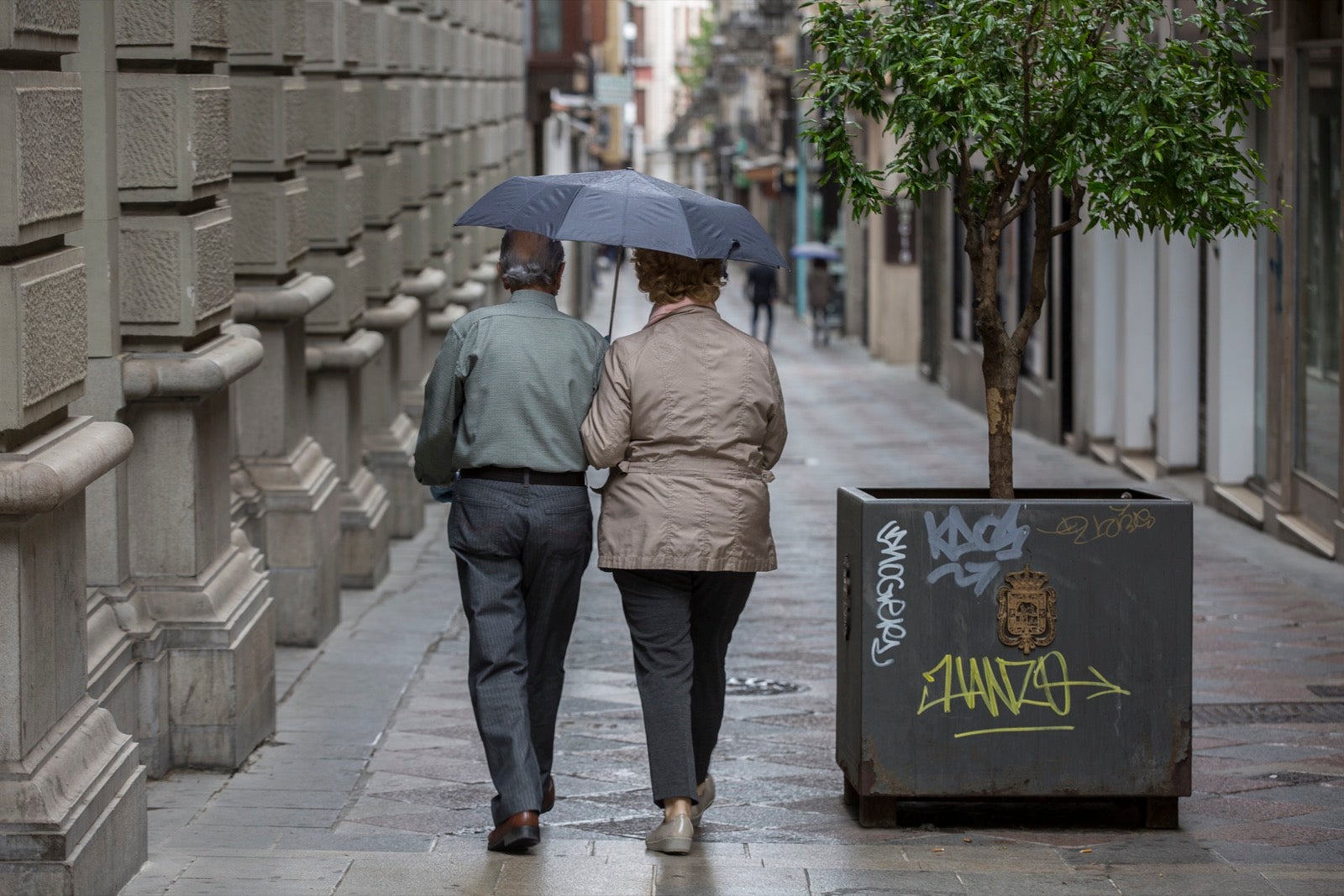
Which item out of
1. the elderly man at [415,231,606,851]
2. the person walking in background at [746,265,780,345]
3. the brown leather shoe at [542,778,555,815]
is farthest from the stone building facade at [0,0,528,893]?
the person walking in background at [746,265,780,345]

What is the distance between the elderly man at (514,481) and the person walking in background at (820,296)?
31747 mm

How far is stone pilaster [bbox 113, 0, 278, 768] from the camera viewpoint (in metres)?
7.23

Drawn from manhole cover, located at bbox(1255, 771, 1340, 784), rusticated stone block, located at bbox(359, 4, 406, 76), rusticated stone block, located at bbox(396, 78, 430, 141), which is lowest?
manhole cover, located at bbox(1255, 771, 1340, 784)

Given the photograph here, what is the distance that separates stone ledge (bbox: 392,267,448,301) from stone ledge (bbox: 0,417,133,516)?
8900 mm

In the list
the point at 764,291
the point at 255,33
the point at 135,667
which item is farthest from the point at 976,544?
the point at 764,291

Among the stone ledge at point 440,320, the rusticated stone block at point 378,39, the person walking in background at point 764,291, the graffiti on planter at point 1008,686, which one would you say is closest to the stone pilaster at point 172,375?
the graffiti on planter at point 1008,686

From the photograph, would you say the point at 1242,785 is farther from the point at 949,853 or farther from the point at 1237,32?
the point at 1237,32

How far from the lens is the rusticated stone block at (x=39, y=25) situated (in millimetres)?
5004

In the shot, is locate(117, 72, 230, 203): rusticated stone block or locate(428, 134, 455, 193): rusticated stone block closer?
locate(117, 72, 230, 203): rusticated stone block

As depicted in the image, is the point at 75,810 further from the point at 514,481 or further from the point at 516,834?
the point at 514,481

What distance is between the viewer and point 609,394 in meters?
6.00

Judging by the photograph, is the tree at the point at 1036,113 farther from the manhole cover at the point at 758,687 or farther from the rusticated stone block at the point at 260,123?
the rusticated stone block at the point at 260,123

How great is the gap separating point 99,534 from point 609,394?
207 cm

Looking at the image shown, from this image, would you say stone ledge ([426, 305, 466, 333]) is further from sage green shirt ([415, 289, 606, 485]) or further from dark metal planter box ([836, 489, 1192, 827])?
dark metal planter box ([836, 489, 1192, 827])
